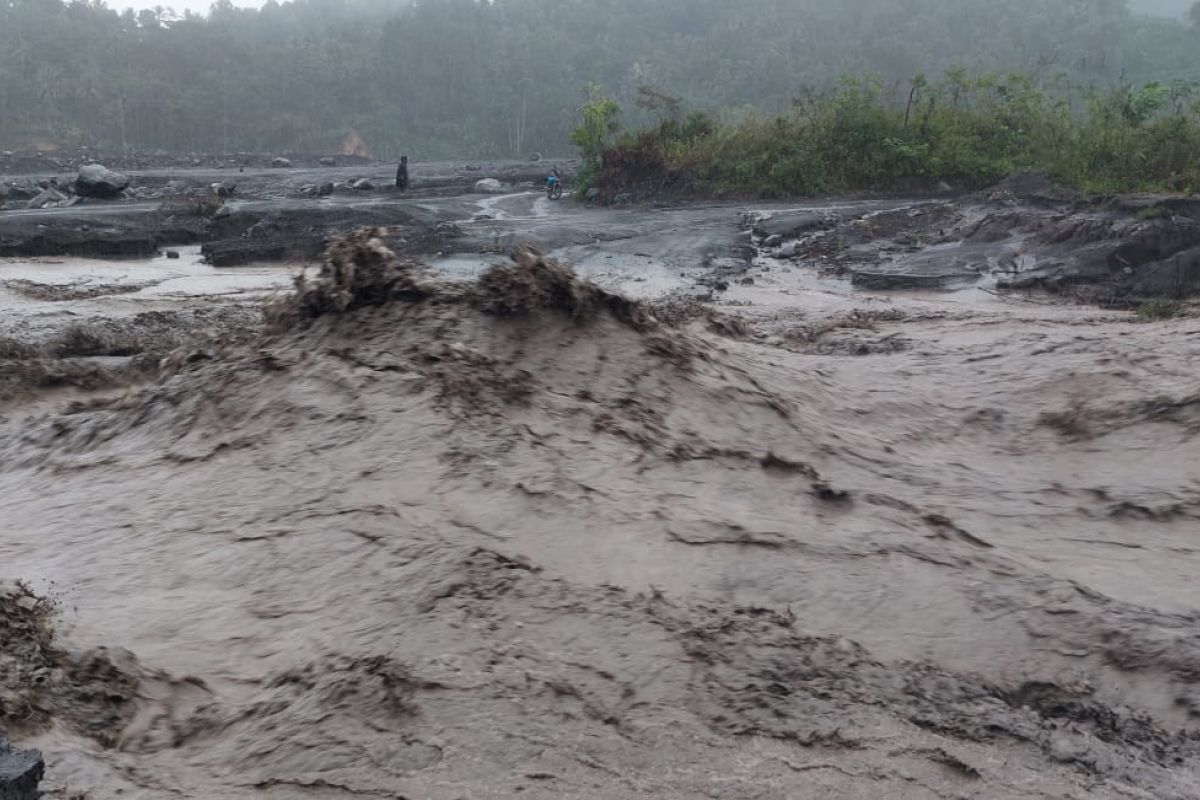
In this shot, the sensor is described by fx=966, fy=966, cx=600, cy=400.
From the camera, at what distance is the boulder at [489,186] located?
20875mm

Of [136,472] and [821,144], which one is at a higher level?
[821,144]

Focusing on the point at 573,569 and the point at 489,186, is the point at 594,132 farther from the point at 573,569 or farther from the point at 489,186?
the point at 573,569

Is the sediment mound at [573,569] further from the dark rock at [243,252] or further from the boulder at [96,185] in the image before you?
the boulder at [96,185]

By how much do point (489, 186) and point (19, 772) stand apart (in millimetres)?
20437

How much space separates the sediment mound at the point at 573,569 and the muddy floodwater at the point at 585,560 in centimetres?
1

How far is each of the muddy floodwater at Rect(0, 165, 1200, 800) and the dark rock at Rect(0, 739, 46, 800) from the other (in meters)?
0.17

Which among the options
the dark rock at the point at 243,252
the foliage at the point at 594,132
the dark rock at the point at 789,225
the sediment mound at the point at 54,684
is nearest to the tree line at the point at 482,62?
the foliage at the point at 594,132

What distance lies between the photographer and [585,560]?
2.96 metres

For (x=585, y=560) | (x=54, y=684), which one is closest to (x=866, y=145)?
(x=585, y=560)

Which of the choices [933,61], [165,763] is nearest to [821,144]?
[165,763]

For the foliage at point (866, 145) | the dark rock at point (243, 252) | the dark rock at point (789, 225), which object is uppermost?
the foliage at point (866, 145)

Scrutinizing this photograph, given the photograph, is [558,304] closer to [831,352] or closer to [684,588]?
[684,588]

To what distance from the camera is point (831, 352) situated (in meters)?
6.11

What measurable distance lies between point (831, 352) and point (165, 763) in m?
4.75
